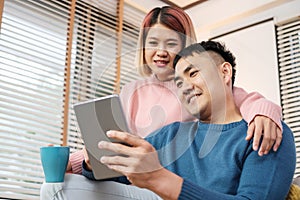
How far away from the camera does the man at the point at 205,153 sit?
0.88m

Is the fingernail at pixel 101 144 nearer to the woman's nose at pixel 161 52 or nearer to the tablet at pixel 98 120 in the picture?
the tablet at pixel 98 120

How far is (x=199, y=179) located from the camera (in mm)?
1265

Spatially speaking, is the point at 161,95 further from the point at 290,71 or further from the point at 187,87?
the point at 290,71

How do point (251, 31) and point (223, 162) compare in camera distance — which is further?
point (251, 31)

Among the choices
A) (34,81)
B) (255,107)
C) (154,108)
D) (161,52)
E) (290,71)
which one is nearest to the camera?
(161,52)

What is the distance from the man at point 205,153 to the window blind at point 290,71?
1.86 m

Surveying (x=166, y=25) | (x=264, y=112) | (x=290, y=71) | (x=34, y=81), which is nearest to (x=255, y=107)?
(x=264, y=112)

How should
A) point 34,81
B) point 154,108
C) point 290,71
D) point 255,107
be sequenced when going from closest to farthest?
point 154,108, point 255,107, point 34,81, point 290,71

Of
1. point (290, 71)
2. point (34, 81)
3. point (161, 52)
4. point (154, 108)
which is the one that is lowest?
point (154, 108)

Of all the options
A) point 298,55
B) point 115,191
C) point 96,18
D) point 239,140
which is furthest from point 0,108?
point 298,55

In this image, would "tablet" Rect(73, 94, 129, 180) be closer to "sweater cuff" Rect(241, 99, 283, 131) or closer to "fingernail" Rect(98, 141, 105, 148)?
"fingernail" Rect(98, 141, 105, 148)

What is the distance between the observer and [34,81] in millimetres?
2680

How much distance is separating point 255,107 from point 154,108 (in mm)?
326

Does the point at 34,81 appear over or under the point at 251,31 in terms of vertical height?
under
